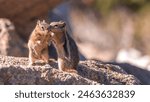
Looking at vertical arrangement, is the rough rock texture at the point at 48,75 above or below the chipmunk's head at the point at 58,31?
below

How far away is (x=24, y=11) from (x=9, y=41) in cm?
93

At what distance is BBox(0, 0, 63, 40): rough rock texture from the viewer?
14.4 m

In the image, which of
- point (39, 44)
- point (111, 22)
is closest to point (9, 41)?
point (39, 44)

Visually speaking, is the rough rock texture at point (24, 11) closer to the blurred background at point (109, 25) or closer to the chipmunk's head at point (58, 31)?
the chipmunk's head at point (58, 31)

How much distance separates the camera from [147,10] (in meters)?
29.6

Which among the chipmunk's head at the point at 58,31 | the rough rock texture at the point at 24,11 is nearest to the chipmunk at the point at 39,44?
the chipmunk's head at the point at 58,31

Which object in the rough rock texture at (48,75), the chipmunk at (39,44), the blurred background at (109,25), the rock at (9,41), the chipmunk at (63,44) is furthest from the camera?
the blurred background at (109,25)

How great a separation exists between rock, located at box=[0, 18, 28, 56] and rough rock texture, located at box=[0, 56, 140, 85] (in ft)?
14.3

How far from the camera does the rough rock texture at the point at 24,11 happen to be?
14.4 metres

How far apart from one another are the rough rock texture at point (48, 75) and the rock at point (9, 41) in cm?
436

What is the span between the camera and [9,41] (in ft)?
46.2

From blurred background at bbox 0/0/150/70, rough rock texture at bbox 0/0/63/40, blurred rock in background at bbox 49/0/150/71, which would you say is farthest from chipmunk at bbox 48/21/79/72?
blurred rock in background at bbox 49/0/150/71

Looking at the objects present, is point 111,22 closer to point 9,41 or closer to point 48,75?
point 9,41

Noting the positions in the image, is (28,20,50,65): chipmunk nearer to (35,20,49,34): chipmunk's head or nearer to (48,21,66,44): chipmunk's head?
(35,20,49,34): chipmunk's head
